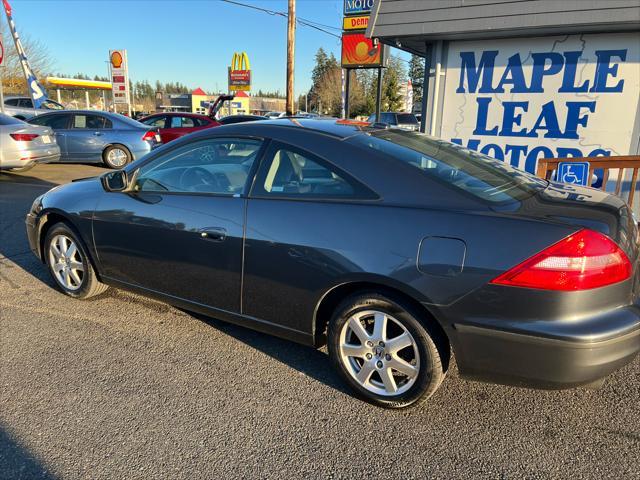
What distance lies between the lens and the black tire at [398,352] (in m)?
2.38

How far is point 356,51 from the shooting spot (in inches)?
634

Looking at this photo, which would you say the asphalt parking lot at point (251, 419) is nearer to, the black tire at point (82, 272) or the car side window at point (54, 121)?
the black tire at point (82, 272)

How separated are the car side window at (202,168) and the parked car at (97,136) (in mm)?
9017

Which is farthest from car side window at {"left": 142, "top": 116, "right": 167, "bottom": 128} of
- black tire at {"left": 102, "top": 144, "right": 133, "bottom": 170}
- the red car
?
black tire at {"left": 102, "top": 144, "right": 133, "bottom": 170}

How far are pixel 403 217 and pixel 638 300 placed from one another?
1195 mm

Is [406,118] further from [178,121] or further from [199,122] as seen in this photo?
[178,121]

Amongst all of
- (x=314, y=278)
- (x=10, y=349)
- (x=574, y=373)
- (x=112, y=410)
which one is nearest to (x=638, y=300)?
(x=574, y=373)

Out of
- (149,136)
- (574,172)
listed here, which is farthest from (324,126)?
(149,136)

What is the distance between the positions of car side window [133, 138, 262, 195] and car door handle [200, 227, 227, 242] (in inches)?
10.0

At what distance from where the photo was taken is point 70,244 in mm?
3943

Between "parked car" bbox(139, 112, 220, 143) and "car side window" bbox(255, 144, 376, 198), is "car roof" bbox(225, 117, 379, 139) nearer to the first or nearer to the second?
"car side window" bbox(255, 144, 376, 198)

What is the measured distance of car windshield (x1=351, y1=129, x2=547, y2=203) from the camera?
250 cm

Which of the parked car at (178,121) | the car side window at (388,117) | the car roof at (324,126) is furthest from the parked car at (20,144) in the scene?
the car side window at (388,117)

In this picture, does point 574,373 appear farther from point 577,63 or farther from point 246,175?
point 577,63
